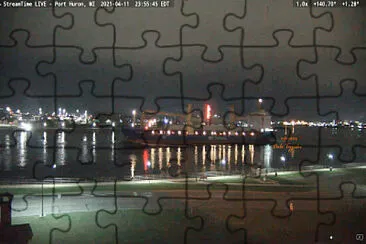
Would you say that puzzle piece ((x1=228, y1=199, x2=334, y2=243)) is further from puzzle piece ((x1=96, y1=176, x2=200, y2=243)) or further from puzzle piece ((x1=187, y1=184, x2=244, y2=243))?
puzzle piece ((x1=96, y1=176, x2=200, y2=243))

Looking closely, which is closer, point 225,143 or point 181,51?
point 181,51

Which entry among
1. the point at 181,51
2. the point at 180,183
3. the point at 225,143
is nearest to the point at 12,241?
the point at 181,51

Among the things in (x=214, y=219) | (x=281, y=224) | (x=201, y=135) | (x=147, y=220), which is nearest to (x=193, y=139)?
(x=201, y=135)

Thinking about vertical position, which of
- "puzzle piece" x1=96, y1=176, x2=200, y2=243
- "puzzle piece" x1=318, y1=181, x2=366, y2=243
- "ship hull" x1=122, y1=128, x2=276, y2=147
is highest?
"puzzle piece" x1=318, y1=181, x2=366, y2=243

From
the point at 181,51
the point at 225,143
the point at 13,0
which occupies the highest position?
the point at 13,0

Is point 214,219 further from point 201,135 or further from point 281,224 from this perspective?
point 201,135

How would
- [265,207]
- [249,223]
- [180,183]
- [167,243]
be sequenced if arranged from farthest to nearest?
[180,183] → [265,207] → [249,223] → [167,243]

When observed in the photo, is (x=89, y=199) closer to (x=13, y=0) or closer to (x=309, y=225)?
(x=309, y=225)

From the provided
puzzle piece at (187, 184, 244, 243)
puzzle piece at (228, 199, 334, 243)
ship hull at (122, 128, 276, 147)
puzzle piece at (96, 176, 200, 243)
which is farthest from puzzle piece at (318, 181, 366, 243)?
ship hull at (122, 128, 276, 147)
